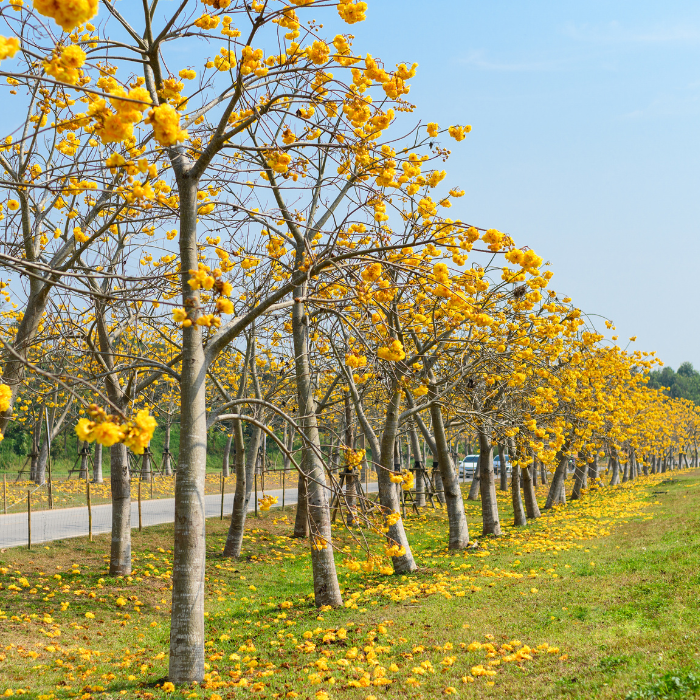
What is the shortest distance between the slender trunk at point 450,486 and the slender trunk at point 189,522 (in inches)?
285

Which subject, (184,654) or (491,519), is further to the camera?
(491,519)

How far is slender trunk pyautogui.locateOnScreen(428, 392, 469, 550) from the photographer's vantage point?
40.3 ft

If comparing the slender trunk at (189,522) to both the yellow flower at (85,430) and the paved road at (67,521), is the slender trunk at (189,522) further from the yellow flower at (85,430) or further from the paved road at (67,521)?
the paved road at (67,521)

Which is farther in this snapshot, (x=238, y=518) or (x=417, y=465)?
(x=417, y=465)

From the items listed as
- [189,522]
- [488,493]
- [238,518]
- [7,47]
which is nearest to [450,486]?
[488,493]

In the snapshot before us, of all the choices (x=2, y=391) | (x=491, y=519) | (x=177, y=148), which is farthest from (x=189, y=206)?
(x=491, y=519)

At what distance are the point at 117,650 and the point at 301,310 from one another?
4926 mm

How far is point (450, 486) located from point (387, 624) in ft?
19.6

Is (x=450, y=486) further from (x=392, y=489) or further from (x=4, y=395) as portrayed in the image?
(x=4, y=395)

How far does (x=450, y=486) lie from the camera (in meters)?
12.8

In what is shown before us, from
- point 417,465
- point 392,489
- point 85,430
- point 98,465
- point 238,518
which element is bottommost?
point 238,518

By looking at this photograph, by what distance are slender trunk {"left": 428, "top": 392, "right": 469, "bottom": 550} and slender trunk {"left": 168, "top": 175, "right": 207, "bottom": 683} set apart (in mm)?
7247

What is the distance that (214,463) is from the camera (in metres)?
44.5

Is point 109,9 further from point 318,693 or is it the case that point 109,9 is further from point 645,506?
point 645,506
